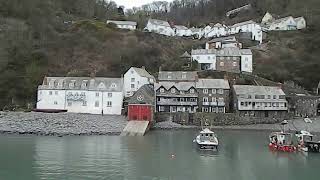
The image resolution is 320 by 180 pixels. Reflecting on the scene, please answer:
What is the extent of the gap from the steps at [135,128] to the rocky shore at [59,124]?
34.8 inches

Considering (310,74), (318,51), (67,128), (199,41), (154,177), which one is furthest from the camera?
(199,41)

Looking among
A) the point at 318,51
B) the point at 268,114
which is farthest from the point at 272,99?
the point at 318,51

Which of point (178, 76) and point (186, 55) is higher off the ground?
point (186, 55)

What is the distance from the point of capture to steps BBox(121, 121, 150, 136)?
2062 inches

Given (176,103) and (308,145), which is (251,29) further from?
(308,145)

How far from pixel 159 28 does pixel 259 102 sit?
4577 centimetres

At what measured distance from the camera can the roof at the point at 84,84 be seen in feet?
210

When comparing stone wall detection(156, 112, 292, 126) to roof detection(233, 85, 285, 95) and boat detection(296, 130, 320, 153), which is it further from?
boat detection(296, 130, 320, 153)

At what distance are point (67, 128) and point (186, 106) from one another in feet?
60.4

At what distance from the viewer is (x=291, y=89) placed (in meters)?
71.2

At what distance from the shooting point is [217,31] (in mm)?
102250

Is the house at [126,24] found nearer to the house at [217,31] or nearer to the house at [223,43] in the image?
the house at [217,31]

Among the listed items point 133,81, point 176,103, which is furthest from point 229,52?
point 176,103

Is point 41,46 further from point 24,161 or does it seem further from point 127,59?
point 24,161
